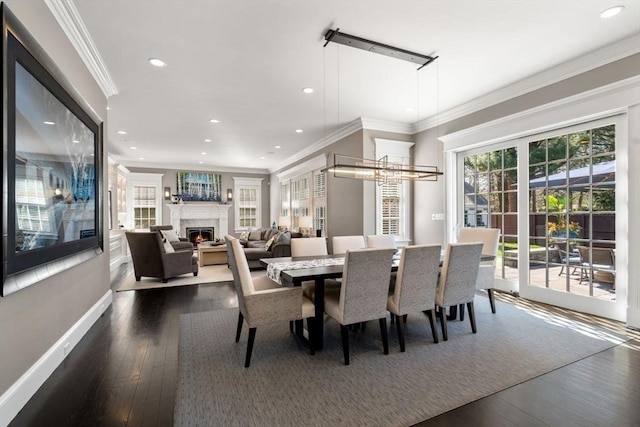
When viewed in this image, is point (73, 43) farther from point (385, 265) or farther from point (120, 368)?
point (385, 265)

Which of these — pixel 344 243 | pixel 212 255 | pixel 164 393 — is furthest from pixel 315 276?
pixel 212 255

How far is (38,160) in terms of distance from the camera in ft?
6.83

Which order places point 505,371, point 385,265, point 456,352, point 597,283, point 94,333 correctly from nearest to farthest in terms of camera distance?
point 505,371 < point 385,265 < point 456,352 < point 94,333 < point 597,283

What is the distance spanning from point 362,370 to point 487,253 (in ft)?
7.59

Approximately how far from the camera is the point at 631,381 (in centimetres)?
223

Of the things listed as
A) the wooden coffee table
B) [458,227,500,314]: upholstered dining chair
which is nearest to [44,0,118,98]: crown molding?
the wooden coffee table

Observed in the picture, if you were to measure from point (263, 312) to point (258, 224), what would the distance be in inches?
354

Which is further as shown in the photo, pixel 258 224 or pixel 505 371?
pixel 258 224

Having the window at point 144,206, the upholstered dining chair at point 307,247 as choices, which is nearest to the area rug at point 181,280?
the upholstered dining chair at point 307,247

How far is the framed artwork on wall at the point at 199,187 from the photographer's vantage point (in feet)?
33.6

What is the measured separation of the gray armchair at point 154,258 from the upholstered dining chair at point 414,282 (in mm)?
4234

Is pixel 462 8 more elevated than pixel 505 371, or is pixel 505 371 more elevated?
pixel 462 8

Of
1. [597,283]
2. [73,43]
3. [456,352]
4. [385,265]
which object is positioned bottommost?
[456,352]

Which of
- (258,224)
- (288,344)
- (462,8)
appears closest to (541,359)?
(288,344)
